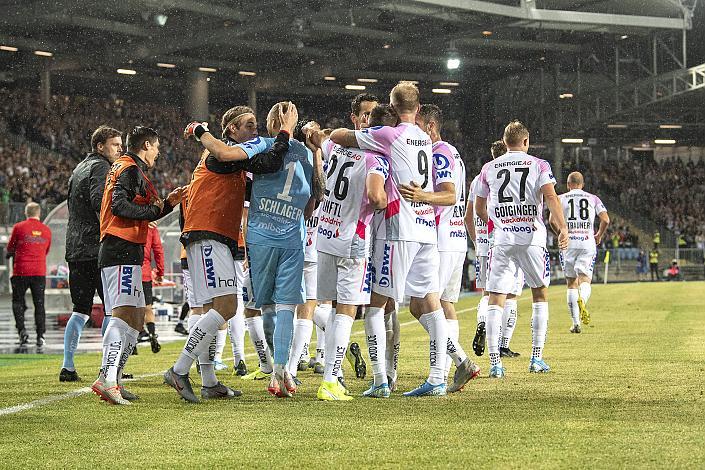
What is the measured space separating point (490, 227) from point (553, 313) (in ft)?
36.6

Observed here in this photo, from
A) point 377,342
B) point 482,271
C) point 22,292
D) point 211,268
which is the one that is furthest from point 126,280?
point 22,292

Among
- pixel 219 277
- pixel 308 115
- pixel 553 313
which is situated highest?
pixel 308 115

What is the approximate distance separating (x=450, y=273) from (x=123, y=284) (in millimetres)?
3139

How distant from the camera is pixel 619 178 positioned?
5984cm

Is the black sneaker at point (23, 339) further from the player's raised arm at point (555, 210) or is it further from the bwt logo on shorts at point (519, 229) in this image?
the player's raised arm at point (555, 210)

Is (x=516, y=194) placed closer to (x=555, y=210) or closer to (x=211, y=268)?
(x=555, y=210)

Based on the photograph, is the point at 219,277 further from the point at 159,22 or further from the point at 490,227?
the point at 159,22

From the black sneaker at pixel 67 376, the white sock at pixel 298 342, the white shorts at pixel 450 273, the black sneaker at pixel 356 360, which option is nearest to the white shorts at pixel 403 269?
the white shorts at pixel 450 273

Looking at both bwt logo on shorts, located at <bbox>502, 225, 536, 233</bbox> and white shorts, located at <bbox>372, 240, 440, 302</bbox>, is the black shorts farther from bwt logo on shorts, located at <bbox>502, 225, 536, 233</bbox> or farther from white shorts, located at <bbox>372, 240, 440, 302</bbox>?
white shorts, located at <bbox>372, 240, 440, 302</bbox>

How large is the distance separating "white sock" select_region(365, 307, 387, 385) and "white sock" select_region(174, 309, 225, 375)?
1.19 m

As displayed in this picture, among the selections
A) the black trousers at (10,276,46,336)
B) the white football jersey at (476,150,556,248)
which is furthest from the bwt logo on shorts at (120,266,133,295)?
the black trousers at (10,276,46,336)

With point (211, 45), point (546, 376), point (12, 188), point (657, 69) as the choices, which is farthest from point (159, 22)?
point (546, 376)

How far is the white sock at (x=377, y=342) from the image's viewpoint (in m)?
8.52

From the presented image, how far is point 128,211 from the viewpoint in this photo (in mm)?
8344
